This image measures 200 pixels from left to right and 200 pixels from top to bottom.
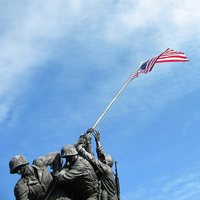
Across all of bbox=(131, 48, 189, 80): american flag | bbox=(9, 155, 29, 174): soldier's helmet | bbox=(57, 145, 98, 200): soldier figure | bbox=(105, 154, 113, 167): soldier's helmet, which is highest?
bbox=(131, 48, 189, 80): american flag

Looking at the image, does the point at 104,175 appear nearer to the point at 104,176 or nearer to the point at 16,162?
the point at 104,176

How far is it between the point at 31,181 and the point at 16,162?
850 millimetres

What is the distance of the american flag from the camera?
80.2ft

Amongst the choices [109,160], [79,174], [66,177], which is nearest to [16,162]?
[66,177]

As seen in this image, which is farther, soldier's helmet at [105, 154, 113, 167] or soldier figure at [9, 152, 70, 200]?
soldier's helmet at [105, 154, 113, 167]

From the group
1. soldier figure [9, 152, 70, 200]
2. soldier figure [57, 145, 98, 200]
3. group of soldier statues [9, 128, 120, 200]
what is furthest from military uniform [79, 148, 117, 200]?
soldier figure [9, 152, 70, 200]

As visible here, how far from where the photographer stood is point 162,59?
24.5m

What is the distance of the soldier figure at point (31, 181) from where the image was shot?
50.6ft

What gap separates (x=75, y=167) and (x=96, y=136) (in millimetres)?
2955

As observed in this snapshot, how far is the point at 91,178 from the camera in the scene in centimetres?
1628

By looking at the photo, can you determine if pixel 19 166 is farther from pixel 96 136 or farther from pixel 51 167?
pixel 96 136

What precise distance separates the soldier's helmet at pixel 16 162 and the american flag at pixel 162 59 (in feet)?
33.5

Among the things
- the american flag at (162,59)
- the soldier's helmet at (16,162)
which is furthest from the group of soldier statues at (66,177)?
the american flag at (162,59)

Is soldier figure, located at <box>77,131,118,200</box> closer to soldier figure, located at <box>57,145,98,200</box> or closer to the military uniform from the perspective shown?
the military uniform
